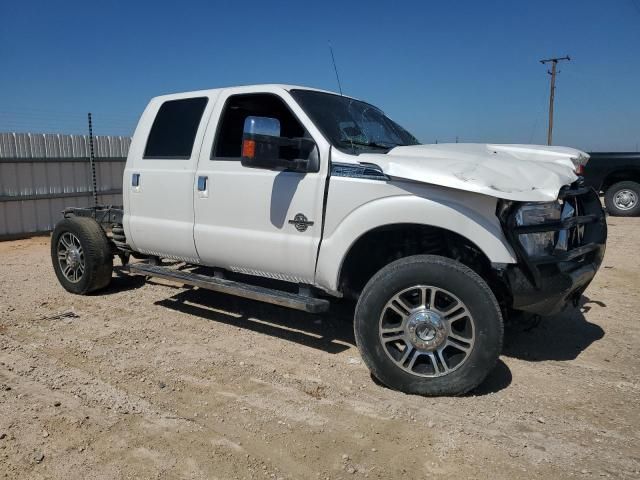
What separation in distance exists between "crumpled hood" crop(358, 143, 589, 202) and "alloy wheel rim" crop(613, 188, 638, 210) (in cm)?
1074

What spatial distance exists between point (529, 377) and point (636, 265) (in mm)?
4871

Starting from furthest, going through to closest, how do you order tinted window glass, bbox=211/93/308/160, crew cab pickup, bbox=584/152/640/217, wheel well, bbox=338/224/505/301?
crew cab pickup, bbox=584/152/640/217
tinted window glass, bbox=211/93/308/160
wheel well, bbox=338/224/505/301

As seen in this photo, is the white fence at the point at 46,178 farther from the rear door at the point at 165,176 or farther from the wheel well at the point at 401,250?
the wheel well at the point at 401,250

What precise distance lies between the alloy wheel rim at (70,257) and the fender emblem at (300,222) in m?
3.06

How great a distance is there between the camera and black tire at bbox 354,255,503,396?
344 cm

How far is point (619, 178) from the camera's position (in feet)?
44.5

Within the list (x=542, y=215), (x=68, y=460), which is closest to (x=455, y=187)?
(x=542, y=215)

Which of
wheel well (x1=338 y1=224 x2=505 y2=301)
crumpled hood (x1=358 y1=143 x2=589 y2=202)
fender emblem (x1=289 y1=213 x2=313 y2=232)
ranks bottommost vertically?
wheel well (x1=338 y1=224 x2=505 y2=301)

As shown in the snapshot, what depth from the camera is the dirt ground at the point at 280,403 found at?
2883 mm

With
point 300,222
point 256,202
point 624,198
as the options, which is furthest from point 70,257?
point 624,198

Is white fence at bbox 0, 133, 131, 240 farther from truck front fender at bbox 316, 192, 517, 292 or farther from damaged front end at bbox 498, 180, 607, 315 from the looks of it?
damaged front end at bbox 498, 180, 607, 315

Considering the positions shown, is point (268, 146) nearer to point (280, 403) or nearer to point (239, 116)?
point (239, 116)

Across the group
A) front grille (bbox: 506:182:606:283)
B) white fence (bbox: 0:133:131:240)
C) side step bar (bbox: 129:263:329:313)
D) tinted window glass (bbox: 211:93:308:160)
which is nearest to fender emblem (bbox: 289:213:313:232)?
side step bar (bbox: 129:263:329:313)

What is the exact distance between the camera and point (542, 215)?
3512mm
